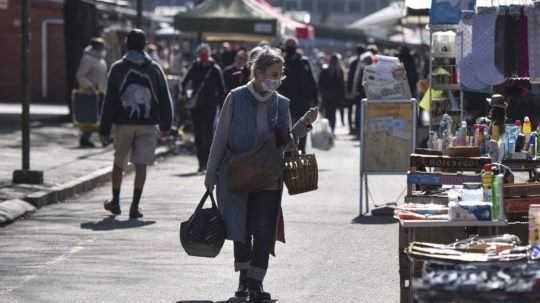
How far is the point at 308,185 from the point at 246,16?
77.8 ft

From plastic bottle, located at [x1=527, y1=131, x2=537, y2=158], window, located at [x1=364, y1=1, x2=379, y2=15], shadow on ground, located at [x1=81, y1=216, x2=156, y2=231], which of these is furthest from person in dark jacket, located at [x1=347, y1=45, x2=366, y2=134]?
window, located at [x1=364, y1=1, x2=379, y2=15]

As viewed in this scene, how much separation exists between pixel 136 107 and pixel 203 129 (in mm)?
6824

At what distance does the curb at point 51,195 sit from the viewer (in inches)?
618

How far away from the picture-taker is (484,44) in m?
12.3

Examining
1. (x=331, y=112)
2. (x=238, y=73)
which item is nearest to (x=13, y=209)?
(x=238, y=73)

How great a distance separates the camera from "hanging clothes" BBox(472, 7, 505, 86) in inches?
482

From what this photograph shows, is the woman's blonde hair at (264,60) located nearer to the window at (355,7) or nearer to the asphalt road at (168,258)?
the asphalt road at (168,258)

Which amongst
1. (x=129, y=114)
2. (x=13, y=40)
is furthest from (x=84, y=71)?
(x=13, y=40)

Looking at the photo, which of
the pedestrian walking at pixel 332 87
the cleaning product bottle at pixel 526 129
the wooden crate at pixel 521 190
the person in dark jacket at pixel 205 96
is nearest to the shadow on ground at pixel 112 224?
the cleaning product bottle at pixel 526 129

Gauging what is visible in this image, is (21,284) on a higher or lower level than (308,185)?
lower

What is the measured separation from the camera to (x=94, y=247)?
1345 centimetres

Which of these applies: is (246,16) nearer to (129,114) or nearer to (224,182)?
(129,114)

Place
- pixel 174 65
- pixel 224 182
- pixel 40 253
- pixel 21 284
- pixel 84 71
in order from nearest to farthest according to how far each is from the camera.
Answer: pixel 224 182, pixel 21 284, pixel 40 253, pixel 84 71, pixel 174 65

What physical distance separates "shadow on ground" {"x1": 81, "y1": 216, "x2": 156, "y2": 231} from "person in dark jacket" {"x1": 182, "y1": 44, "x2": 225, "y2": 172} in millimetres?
6534
